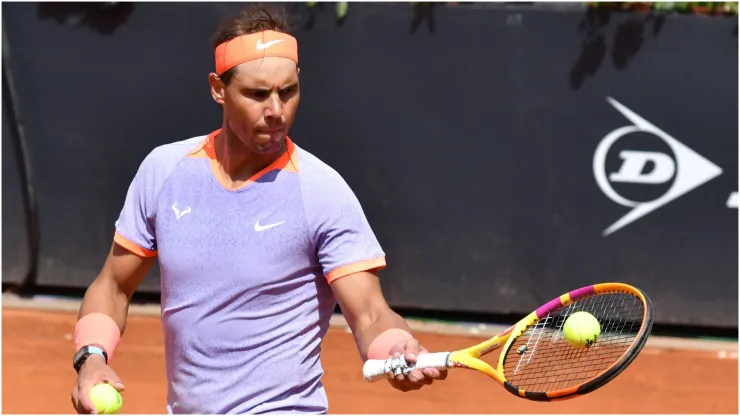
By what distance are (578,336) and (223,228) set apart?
0.99 m

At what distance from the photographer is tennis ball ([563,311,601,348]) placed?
3010mm

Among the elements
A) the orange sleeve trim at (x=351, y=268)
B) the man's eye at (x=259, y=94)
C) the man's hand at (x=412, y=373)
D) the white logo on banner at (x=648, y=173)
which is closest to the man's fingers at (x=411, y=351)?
the man's hand at (x=412, y=373)

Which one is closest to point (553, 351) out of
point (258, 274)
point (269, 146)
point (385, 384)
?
point (258, 274)

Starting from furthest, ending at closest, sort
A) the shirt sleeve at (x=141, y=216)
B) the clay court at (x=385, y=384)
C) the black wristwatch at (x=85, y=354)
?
the clay court at (x=385, y=384)
the shirt sleeve at (x=141, y=216)
the black wristwatch at (x=85, y=354)

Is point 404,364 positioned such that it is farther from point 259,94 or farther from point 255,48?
A: point 255,48

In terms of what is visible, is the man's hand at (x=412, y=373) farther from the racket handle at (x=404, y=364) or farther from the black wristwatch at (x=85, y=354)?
the black wristwatch at (x=85, y=354)

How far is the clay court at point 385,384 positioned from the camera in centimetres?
585

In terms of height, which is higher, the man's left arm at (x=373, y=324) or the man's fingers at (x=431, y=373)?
the man's left arm at (x=373, y=324)

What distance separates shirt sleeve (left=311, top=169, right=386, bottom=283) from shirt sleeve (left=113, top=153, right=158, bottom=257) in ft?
1.64

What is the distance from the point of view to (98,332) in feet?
10.3

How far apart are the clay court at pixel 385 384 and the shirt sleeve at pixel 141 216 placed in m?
2.73

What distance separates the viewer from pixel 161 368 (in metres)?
6.40

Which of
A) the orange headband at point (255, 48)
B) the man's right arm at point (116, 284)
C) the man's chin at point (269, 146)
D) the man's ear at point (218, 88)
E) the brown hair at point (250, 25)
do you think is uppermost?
the brown hair at point (250, 25)

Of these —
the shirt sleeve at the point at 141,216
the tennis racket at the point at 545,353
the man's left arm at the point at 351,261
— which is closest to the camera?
the tennis racket at the point at 545,353
